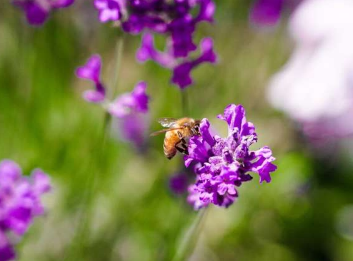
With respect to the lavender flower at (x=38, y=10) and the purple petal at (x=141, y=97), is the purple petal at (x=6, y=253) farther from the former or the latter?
the lavender flower at (x=38, y=10)

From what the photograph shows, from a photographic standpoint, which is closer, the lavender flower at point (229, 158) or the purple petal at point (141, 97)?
the lavender flower at point (229, 158)

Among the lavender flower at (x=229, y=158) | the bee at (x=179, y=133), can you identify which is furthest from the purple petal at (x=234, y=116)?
the bee at (x=179, y=133)

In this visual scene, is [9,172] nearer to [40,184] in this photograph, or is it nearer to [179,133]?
[40,184]

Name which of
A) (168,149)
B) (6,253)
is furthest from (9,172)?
(168,149)

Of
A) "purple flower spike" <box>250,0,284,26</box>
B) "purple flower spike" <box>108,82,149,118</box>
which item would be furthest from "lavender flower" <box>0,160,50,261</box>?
"purple flower spike" <box>250,0,284,26</box>

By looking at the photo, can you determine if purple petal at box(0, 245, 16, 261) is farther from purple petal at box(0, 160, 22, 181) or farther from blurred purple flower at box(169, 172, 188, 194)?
→ blurred purple flower at box(169, 172, 188, 194)

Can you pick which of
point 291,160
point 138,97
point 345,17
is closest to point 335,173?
point 291,160

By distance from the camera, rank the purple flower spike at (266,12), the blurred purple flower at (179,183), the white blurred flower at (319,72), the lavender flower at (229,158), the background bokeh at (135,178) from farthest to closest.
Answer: the white blurred flower at (319,72)
the purple flower spike at (266,12)
the background bokeh at (135,178)
the blurred purple flower at (179,183)
the lavender flower at (229,158)

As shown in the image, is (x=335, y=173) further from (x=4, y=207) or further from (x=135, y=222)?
(x=4, y=207)
